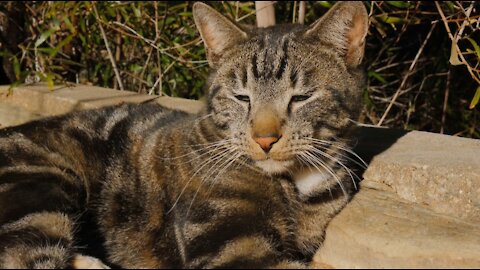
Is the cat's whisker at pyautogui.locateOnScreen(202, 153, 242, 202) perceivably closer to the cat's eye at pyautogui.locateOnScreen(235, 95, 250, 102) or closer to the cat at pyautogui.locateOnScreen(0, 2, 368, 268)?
the cat at pyautogui.locateOnScreen(0, 2, 368, 268)

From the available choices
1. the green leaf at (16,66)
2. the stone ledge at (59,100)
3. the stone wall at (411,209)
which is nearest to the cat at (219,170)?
the stone wall at (411,209)

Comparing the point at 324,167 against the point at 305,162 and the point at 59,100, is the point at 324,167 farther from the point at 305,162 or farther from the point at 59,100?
the point at 59,100

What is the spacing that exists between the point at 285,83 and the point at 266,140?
309mm

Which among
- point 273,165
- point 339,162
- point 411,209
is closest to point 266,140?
point 273,165

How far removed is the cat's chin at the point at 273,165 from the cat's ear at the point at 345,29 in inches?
24.2

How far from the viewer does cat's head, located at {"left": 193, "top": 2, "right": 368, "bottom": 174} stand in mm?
2947

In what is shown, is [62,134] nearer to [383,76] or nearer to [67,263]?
[67,263]

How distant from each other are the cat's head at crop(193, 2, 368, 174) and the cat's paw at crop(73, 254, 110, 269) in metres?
0.77

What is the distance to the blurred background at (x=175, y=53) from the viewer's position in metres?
5.52

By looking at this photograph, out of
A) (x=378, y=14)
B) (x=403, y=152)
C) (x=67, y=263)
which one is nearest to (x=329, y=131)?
(x=403, y=152)

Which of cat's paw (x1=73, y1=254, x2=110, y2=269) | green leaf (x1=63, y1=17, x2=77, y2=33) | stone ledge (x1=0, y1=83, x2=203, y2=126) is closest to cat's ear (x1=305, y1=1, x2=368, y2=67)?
cat's paw (x1=73, y1=254, x2=110, y2=269)

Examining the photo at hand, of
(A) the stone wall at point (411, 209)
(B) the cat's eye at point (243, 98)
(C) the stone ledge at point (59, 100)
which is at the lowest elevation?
(A) the stone wall at point (411, 209)

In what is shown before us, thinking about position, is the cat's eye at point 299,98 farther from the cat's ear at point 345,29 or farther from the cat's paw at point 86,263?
the cat's paw at point 86,263

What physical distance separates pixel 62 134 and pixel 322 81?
137 cm
